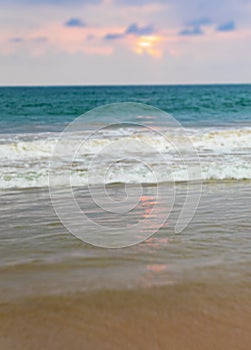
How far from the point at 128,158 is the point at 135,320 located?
7318 millimetres

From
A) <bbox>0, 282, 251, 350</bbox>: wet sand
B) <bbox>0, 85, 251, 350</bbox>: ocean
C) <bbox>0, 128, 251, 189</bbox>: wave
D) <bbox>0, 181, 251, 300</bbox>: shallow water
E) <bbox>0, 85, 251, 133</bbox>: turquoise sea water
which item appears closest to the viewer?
<bbox>0, 282, 251, 350</bbox>: wet sand

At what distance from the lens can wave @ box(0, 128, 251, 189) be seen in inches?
313

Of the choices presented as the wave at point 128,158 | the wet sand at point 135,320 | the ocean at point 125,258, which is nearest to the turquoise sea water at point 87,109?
the wave at point 128,158

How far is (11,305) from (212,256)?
5.56 ft

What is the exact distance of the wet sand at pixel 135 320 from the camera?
8.47 ft

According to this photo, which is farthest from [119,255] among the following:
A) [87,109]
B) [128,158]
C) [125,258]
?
[87,109]

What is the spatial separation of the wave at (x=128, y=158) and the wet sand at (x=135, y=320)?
14.4ft

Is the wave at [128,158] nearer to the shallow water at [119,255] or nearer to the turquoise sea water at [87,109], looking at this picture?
the shallow water at [119,255]

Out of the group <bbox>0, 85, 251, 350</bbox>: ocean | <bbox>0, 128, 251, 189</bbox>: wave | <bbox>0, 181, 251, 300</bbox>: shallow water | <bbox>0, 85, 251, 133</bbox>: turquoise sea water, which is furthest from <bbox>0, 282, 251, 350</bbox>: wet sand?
<bbox>0, 85, 251, 133</bbox>: turquoise sea water

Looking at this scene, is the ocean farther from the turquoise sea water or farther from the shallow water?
the turquoise sea water

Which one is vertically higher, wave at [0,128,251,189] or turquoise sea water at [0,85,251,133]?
turquoise sea water at [0,85,251,133]

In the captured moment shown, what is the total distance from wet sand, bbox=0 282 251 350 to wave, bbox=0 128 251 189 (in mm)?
4398

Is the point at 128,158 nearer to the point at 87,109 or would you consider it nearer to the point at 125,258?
the point at 125,258

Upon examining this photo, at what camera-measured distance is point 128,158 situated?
32.8ft
